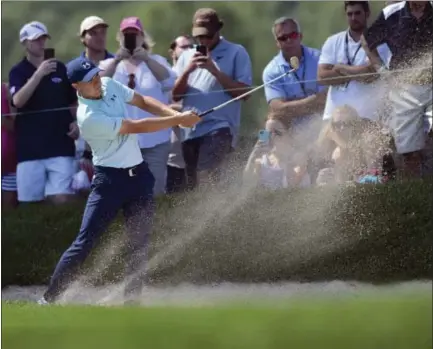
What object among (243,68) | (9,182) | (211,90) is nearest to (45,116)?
(9,182)

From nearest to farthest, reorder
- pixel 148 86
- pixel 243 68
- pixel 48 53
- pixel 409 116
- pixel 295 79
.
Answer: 1. pixel 409 116
2. pixel 295 79
3. pixel 243 68
4. pixel 148 86
5. pixel 48 53

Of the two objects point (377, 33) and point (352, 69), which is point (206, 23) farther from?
point (377, 33)

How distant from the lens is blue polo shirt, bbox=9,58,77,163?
8.83 m

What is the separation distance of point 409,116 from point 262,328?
417 centimetres

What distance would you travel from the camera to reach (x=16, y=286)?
870 centimetres

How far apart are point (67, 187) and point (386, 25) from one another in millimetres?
2756

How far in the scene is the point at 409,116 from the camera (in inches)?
301

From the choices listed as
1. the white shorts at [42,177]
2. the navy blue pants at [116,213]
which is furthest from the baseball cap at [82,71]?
the white shorts at [42,177]

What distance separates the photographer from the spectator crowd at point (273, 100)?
7.69 meters

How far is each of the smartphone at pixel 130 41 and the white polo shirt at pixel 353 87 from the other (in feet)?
4.77

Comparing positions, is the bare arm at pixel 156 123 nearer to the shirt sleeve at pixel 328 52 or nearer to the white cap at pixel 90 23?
the shirt sleeve at pixel 328 52

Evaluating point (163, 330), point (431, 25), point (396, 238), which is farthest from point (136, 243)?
point (163, 330)

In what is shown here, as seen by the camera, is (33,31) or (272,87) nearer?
(272,87)

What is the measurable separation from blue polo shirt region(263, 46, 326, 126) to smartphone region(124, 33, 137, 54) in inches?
41.2
